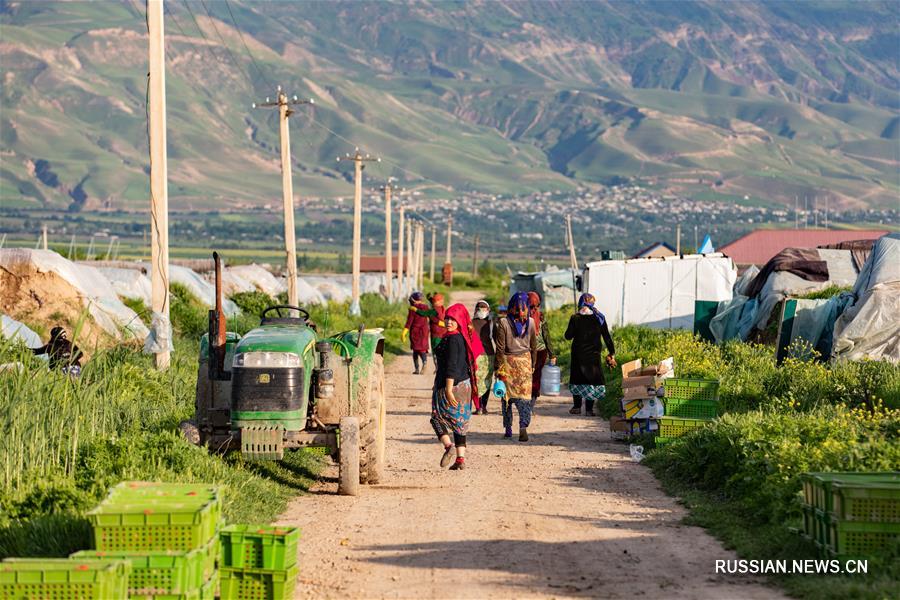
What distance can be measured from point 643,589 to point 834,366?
35.6 ft

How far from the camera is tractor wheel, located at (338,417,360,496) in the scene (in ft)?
43.2

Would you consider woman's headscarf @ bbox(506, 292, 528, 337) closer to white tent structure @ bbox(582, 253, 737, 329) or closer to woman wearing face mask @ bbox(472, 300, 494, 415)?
woman wearing face mask @ bbox(472, 300, 494, 415)

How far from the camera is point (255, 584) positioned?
885 centimetres

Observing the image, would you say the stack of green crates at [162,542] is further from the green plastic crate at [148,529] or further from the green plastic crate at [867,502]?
the green plastic crate at [867,502]

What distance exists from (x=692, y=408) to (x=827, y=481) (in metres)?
6.75

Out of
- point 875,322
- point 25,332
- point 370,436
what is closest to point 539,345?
point 370,436

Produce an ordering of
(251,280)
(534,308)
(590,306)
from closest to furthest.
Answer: (534,308) → (590,306) → (251,280)

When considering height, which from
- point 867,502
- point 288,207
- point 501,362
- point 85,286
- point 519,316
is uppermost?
point 288,207

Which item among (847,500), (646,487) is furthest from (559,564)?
(646,487)

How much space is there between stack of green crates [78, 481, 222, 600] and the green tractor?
378 cm

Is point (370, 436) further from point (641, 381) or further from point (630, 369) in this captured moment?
point (630, 369)

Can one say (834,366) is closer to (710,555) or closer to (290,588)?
(710,555)

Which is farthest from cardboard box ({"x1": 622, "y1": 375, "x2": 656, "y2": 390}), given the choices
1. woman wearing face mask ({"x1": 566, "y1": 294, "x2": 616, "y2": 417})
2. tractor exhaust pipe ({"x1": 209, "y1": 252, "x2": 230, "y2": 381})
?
tractor exhaust pipe ({"x1": 209, "y1": 252, "x2": 230, "y2": 381})
